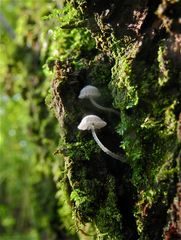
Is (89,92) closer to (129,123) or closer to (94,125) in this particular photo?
(94,125)

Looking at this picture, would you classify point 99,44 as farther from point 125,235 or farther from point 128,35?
point 125,235

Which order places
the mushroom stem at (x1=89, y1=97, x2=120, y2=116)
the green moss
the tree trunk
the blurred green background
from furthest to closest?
the blurred green background
the mushroom stem at (x1=89, y1=97, x2=120, y2=116)
the green moss
the tree trunk

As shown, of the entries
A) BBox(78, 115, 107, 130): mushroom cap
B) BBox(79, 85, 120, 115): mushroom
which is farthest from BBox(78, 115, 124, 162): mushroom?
BBox(79, 85, 120, 115): mushroom

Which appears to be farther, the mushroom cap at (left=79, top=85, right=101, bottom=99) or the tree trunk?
the mushroom cap at (left=79, top=85, right=101, bottom=99)

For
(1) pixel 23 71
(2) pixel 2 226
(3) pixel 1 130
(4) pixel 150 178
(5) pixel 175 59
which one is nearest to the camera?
(5) pixel 175 59

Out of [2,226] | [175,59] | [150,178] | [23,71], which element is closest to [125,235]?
[150,178]

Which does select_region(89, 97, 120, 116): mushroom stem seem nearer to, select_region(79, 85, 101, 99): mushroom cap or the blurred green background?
select_region(79, 85, 101, 99): mushroom cap

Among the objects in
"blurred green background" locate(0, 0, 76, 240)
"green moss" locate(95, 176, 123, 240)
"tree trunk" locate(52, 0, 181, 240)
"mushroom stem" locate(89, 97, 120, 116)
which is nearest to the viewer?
"tree trunk" locate(52, 0, 181, 240)
